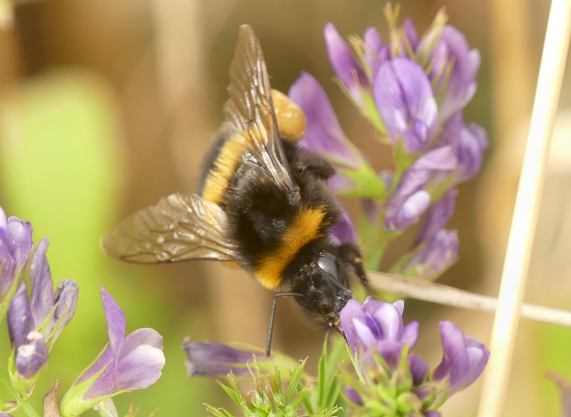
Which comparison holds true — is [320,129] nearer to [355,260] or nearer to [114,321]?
[355,260]

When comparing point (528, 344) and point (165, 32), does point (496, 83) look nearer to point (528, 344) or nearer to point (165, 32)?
point (528, 344)

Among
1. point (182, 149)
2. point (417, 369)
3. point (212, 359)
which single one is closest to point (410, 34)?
point (212, 359)

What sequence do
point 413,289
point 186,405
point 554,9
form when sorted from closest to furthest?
1. point 554,9
2. point 413,289
3. point 186,405

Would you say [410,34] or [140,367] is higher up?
[410,34]

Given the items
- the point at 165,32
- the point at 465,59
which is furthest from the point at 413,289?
Answer: the point at 165,32

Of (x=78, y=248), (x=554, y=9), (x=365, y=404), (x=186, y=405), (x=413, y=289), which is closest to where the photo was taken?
(x=365, y=404)

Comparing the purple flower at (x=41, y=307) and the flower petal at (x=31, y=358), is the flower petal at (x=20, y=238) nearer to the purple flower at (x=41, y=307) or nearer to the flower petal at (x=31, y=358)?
the purple flower at (x=41, y=307)
